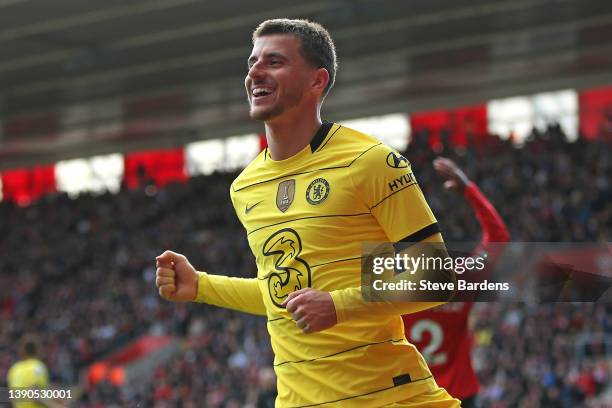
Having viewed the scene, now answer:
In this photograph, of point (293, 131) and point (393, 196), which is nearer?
point (393, 196)

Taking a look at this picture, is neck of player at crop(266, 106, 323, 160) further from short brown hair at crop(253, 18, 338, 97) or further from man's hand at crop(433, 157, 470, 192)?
man's hand at crop(433, 157, 470, 192)

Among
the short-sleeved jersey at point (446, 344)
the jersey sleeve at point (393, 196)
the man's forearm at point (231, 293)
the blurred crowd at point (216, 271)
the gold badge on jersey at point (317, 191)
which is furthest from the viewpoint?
the blurred crowd at point (216, 271)

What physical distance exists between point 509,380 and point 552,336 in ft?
3.67

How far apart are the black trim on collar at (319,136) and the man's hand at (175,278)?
0.64 meters

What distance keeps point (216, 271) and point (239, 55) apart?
487 cm

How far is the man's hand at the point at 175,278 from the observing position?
11.7 feet

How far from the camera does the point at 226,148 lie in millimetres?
32875

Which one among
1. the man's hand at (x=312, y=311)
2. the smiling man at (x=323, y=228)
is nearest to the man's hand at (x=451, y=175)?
the smiling man at (x=323, y=228)

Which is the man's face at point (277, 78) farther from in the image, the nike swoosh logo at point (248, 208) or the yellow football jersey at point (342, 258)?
the nike swoosh logo at point (248, 208)

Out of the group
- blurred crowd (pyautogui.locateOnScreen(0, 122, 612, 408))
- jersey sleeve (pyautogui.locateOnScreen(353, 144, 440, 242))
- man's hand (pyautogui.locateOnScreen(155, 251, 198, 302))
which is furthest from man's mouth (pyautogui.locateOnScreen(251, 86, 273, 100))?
blurred crowd (pyautogui.locateOnScreen(0, 122, 612, 408))

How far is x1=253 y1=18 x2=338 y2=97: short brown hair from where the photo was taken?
3.37 meters

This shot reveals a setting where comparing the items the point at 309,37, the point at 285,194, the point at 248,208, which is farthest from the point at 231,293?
the point at 309,37

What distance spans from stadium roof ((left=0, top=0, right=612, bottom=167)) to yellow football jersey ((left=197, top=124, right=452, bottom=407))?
51.7 feet

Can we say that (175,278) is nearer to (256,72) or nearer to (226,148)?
(256,72)
